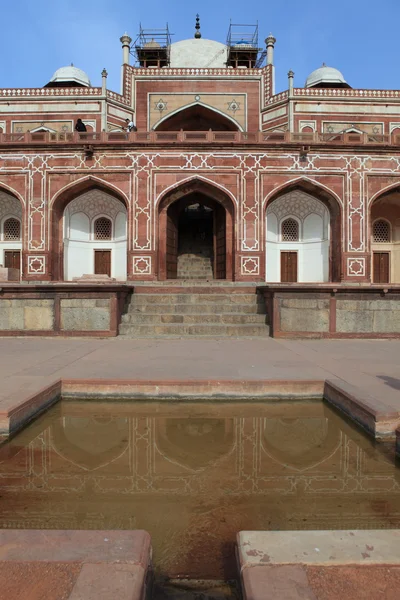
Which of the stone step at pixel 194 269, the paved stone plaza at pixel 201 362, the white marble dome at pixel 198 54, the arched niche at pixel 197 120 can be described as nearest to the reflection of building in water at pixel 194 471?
the paved stone plaza at pixel 201 362

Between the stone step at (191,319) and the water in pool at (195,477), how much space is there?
4.65 metres

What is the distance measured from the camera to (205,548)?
4.77 ft

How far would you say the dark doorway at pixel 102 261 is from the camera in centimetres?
1543

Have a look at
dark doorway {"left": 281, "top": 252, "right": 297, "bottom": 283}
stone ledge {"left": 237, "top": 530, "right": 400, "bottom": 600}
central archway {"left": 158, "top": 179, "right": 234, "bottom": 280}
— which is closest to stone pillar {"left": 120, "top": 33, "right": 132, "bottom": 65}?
central archway {"left": 158, "top": 179, "right": 234, "bottom": 280}

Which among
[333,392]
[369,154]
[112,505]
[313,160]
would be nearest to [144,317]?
[333,392]

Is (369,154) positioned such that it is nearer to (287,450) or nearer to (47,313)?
(47,313)

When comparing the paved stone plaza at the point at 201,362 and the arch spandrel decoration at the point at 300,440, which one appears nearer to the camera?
the arch spandrel decoration at the point at 300,440

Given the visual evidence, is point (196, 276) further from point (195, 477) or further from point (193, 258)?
point (195, 477)

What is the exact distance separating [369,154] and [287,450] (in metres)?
13.6

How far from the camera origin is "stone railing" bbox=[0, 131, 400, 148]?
13.4 meters

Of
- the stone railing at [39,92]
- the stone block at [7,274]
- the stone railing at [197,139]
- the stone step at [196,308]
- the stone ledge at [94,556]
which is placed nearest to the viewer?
the stone ledge at [94,556]

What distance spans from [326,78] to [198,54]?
6.75 metres

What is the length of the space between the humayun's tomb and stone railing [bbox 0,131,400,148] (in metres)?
0.05

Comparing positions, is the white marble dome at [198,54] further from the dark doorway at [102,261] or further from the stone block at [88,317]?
the stone block at [88,317]
